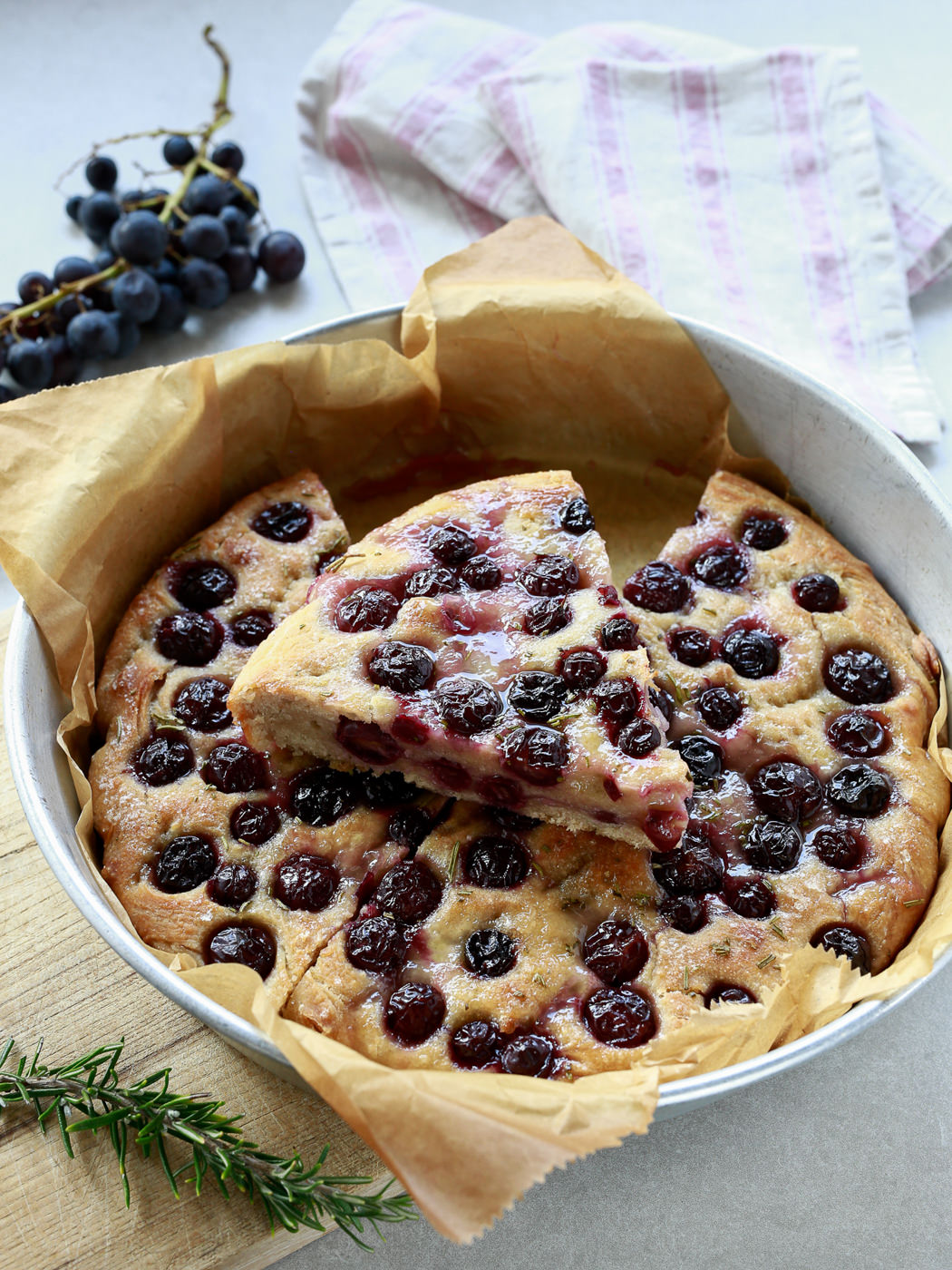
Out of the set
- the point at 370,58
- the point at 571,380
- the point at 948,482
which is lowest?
the point at 948,482

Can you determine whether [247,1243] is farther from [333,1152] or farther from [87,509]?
[87,509]

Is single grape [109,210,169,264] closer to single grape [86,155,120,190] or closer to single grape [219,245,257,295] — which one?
single grape [219,245,257,295]

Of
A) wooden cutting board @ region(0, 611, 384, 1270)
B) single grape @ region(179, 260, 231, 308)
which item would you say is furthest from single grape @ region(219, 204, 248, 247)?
wooden cutting board @ region(0, 611, 384, 1270)

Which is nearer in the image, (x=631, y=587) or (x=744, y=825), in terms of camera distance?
(x=744, y=825)

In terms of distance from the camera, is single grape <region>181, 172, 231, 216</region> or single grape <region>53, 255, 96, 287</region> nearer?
single grape <region>53, 255, 96, 287</region>

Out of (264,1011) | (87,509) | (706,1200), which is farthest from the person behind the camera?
(87,509)

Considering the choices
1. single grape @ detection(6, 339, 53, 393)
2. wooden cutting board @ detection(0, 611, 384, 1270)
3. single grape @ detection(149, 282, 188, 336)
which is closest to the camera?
wooden cutting board @ detection(0, 611, 384, 1270)

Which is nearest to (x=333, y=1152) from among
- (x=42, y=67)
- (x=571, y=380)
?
(x=571, y=380)
